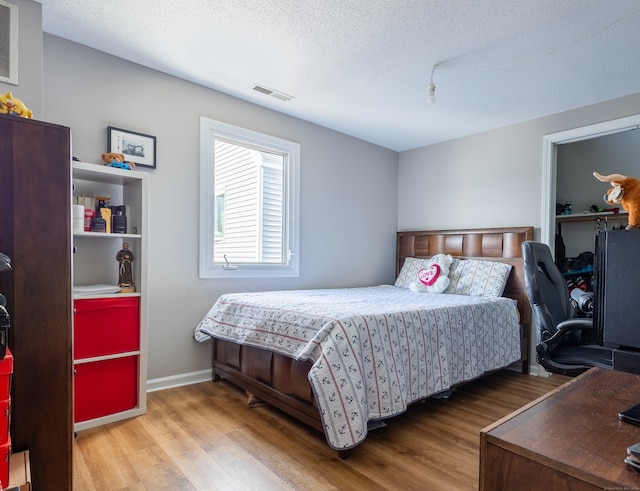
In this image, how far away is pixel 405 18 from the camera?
207 cm

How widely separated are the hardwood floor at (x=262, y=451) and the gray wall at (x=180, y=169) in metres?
0.63

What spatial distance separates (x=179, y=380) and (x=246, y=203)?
1586 mm

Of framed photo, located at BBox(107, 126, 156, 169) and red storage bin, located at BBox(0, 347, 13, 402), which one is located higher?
framed photo, located at BBox(107, 126, 156, 169)

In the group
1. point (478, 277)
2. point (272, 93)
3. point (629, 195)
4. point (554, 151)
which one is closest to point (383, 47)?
point (272, 93)

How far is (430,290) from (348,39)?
2.34 metres

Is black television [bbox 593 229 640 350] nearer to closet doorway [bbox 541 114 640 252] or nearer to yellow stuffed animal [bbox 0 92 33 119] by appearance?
yellow stuffed animal [bbox 0 92 33 119]

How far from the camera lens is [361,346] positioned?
194cm

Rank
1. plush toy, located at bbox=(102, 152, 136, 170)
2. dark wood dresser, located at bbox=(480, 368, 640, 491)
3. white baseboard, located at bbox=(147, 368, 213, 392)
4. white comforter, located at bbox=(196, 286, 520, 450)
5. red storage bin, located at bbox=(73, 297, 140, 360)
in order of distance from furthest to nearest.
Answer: white baseboard, located at bbox=(147, 368, 213, 392), plush toy, located at bbox=(102, 152, 136, 170), red storage bin, located at bbox=(73, 297, 140, 360), white comforter, located at bbox=(196, 286, 520, 450), dark wood dresser, located at bbox=(480, 368, 640, 491)

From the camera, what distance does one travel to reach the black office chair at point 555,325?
78.6 inches

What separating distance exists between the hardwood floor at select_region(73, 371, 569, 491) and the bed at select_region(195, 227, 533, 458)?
12 cm

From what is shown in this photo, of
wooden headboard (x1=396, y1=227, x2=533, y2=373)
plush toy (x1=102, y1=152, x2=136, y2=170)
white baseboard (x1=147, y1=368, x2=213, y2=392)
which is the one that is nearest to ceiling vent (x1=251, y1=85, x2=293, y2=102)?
plush toy (x1=102, y1=152, x2=136, y2=170)

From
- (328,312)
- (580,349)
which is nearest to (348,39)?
(328,312)

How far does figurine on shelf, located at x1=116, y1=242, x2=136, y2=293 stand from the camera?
2.38 metres

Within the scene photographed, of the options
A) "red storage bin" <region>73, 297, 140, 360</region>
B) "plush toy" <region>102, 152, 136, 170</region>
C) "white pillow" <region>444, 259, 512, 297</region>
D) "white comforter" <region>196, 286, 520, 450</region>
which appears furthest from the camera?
"white pillow" <region>444, 259, 512, 297</region>
